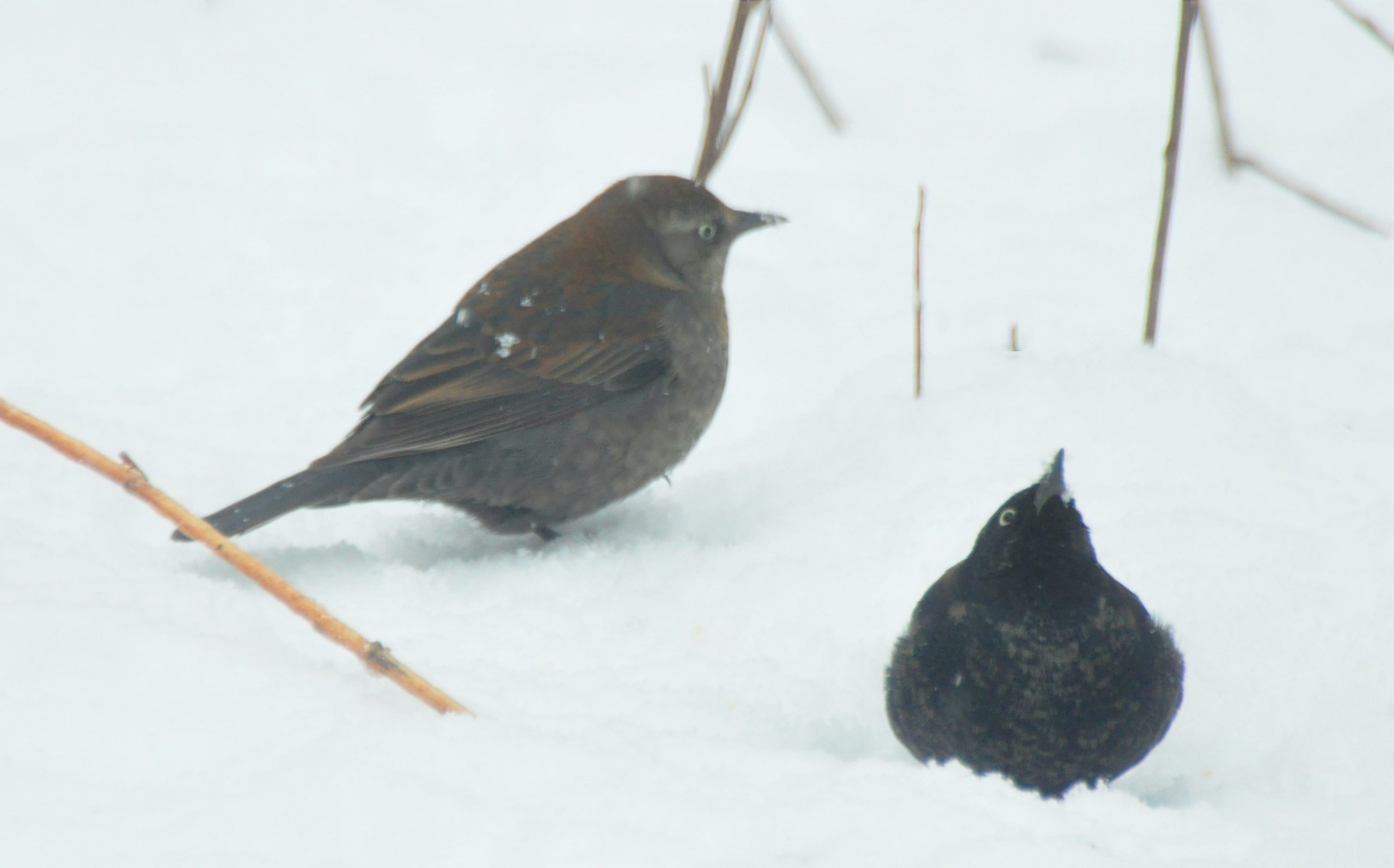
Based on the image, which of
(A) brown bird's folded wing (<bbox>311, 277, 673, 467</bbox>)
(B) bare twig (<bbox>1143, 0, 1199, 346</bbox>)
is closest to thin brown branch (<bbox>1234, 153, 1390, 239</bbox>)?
(B) bare twig (<bbox>1143, 0, 1199, 346</bbox>)

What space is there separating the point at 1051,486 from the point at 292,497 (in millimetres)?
1857

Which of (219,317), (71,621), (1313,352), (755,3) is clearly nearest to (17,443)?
(219,317)

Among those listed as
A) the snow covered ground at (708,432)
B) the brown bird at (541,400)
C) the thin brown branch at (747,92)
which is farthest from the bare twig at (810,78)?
the brown bird at (541,400)

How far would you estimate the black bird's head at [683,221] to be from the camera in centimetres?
392

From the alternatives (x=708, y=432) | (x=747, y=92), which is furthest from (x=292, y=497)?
(x=747, y=92)

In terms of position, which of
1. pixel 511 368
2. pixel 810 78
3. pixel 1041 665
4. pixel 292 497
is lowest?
pixel 1041 665

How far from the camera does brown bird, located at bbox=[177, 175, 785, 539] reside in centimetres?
351

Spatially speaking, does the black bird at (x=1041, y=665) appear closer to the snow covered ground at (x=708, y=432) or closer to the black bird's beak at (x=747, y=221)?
the snow covered ground at (x=708, y=432)

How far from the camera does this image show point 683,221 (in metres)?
3.93

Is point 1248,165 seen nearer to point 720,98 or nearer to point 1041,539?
point 720,98

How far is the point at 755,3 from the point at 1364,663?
8.92 feet

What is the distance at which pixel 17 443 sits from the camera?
3.52 m

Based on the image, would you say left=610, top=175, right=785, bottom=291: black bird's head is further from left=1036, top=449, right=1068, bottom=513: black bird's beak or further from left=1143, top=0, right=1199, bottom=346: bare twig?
left=1036, top=449, right=1068, bottom=513: black bird's beak

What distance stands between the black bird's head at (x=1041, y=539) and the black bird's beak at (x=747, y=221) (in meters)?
1.74
